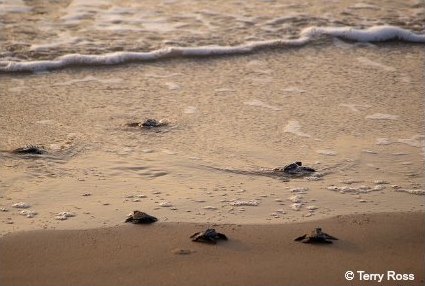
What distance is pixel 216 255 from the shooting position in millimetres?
2988

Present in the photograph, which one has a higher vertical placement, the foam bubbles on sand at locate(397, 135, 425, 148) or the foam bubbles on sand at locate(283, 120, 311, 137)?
the foam bubbles on sand at locate(283, 120, 311, 137)

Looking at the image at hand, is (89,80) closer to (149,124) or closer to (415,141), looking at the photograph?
(149,124)

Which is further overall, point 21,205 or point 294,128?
point 294,128

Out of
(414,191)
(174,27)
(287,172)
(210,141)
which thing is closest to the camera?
(414,191)

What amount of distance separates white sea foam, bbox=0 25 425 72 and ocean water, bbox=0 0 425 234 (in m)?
0.01

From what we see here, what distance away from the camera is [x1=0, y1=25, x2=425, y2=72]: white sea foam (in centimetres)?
546

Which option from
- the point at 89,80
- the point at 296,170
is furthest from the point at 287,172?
the point at 89,80

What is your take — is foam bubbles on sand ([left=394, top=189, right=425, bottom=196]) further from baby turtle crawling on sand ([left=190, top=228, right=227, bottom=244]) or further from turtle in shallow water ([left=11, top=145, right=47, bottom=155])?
turtle in shallow water ([left=11, top=145, right=47, bottom=155])

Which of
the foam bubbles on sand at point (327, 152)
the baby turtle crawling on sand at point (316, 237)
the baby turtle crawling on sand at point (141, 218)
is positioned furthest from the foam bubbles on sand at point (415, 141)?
the baby turtle crawling on sand at point (141, 218)

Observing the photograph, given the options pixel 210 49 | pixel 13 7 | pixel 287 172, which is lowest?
pixel 287 172

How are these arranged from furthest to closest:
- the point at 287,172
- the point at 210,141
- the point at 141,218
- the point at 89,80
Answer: the point at 89,80 < the point at 210,141 < the point at 287,172 < the point at 141,218

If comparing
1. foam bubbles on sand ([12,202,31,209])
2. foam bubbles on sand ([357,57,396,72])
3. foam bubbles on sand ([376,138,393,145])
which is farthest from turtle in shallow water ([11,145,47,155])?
foam bubbles on sand ([357,57,396,72])

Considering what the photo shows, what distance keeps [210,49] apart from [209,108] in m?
1.20

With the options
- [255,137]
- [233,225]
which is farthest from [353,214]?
[255,137]
